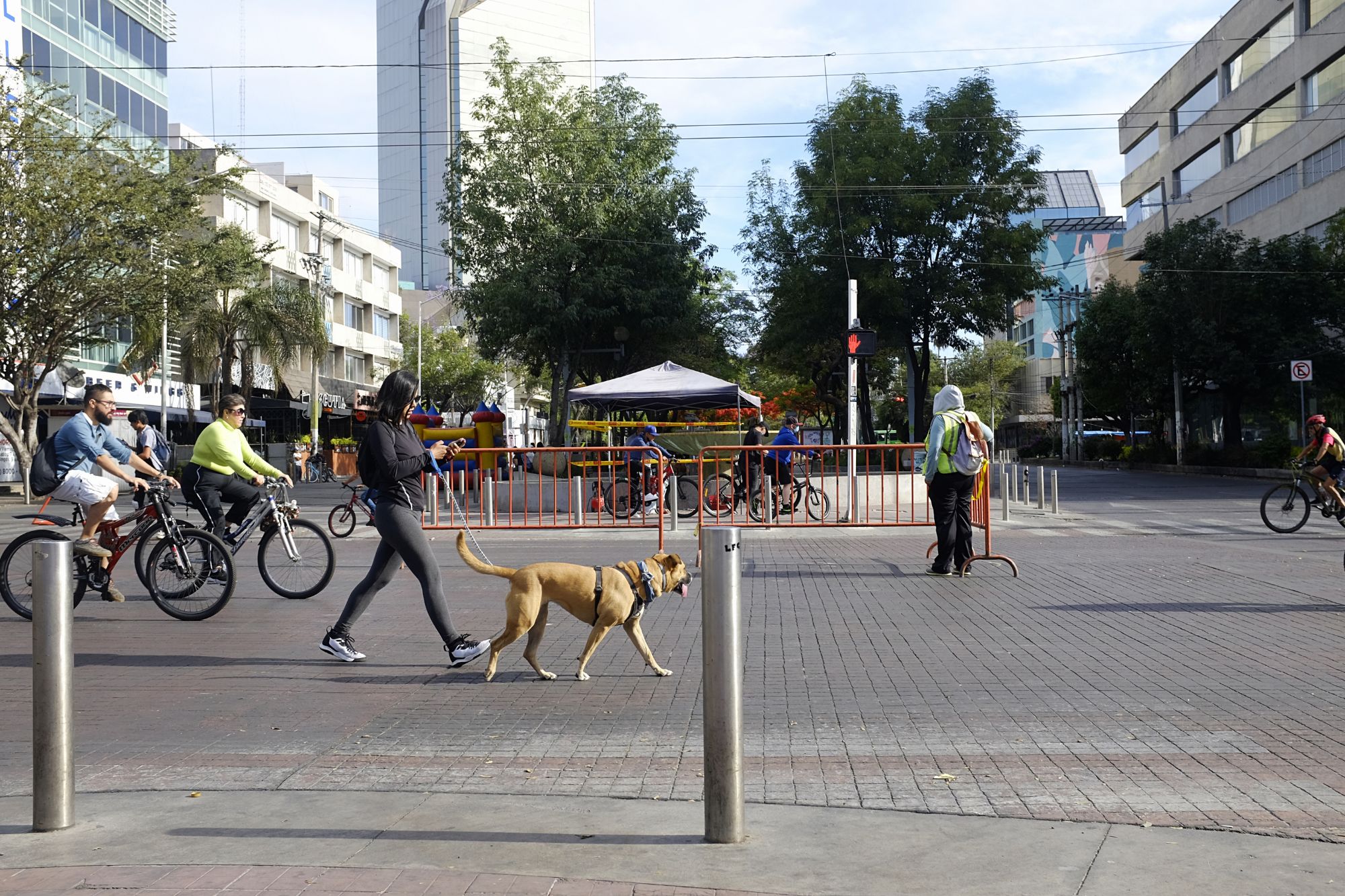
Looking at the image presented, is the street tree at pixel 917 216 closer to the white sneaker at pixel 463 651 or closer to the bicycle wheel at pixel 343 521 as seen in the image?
the bicycle wheel at pixel 343 521

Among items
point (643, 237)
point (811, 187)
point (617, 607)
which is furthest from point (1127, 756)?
point (811, 187)

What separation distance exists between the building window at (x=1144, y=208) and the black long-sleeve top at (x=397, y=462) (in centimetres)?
5793

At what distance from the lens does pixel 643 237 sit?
37.1 meters

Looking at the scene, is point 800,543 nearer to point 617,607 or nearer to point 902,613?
point 902,613

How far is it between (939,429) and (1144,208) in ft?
194

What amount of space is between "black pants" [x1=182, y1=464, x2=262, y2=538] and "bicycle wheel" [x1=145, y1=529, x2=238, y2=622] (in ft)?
2.75

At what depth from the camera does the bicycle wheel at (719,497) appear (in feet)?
57.5

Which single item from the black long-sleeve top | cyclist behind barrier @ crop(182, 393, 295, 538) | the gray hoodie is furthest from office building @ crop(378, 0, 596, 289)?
the black long-sleeve top

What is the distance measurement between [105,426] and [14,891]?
24.9 feet

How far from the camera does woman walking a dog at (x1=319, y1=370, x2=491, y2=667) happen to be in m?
7.58

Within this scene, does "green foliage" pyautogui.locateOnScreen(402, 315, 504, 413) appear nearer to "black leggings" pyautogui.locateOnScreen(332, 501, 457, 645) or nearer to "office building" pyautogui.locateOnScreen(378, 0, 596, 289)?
"black leggings" pyautogui.locateOnScreen(332, 501, 457, 645)

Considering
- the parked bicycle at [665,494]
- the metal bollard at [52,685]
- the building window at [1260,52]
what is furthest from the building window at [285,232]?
the metal bollard at [52,685]

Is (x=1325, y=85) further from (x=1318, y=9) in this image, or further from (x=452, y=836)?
(x=452, y=836)

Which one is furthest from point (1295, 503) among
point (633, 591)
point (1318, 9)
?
point (1318, 9)
